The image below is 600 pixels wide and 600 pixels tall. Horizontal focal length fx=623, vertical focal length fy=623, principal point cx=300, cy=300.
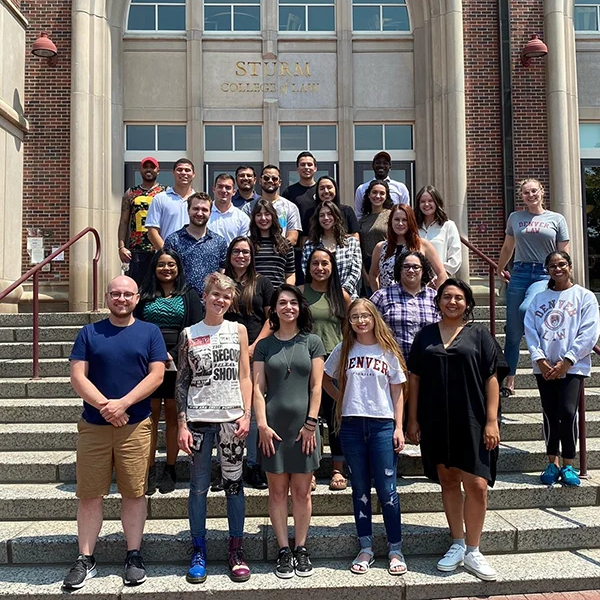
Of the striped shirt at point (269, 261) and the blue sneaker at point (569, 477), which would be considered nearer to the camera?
the blue sneaker at point (569, 477)

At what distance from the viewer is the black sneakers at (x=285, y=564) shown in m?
3.80

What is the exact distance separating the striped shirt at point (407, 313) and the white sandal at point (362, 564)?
1348 millimetres

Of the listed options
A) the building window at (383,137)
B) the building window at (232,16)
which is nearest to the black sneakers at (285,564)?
the building window at (383,137)

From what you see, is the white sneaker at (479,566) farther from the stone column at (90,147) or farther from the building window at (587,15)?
the building window at (587,15)

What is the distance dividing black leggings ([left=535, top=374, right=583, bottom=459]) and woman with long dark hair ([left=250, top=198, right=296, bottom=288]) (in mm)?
2217

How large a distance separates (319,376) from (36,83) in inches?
382

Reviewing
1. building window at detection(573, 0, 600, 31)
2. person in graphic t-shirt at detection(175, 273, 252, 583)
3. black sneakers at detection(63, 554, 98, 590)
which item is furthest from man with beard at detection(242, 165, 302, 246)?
→ building window at detection(573, 0, 600, 31)

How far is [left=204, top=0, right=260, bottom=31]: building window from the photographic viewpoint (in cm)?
1189

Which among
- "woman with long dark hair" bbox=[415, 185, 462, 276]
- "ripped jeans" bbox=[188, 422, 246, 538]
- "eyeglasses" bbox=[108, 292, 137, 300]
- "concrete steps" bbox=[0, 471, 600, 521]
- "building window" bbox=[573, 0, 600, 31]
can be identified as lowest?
"concrete steps" bbox=[0, 471, 600, 521]

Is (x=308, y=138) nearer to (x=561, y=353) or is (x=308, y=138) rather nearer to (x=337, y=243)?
(x=337, y=243)

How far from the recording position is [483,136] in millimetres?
11336

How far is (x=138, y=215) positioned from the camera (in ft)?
21.1

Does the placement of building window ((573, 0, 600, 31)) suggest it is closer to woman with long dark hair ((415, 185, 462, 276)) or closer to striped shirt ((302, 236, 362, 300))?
woman with long dark hair ((415, 185, 462, 276))

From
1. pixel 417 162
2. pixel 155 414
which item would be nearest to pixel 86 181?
pixel 417 162
